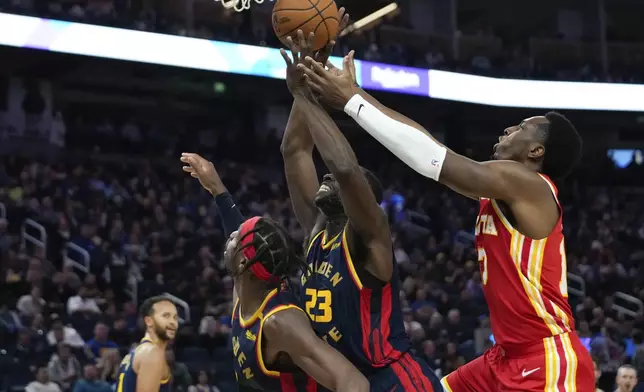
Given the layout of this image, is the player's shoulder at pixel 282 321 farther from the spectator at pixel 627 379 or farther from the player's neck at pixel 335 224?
the spectator at pixel 627 379

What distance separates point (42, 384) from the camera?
8.35m

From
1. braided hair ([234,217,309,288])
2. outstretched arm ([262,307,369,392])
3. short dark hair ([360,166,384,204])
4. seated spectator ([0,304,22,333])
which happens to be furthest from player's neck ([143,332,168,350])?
seated spectator ([0,304,22,333])

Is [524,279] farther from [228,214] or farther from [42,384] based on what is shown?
[42,384]

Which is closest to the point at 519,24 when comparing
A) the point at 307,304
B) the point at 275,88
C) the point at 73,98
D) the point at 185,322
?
the point at 275,88

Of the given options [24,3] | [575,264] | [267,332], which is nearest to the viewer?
[267,332]

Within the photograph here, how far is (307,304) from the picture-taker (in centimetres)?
379

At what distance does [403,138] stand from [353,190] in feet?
1.14

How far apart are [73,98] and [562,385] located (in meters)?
14.7

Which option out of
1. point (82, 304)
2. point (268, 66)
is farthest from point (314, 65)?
point (268, 66)

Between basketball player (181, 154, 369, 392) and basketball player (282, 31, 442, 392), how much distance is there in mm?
275

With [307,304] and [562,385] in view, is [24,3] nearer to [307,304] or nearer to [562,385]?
[307,304]

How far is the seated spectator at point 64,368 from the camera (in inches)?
342

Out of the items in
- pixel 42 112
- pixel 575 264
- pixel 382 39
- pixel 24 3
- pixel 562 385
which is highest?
pixel 382 39

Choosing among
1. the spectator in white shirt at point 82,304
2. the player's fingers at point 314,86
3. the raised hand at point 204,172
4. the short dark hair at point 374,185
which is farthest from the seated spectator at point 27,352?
the player's fingers at point 314,86
